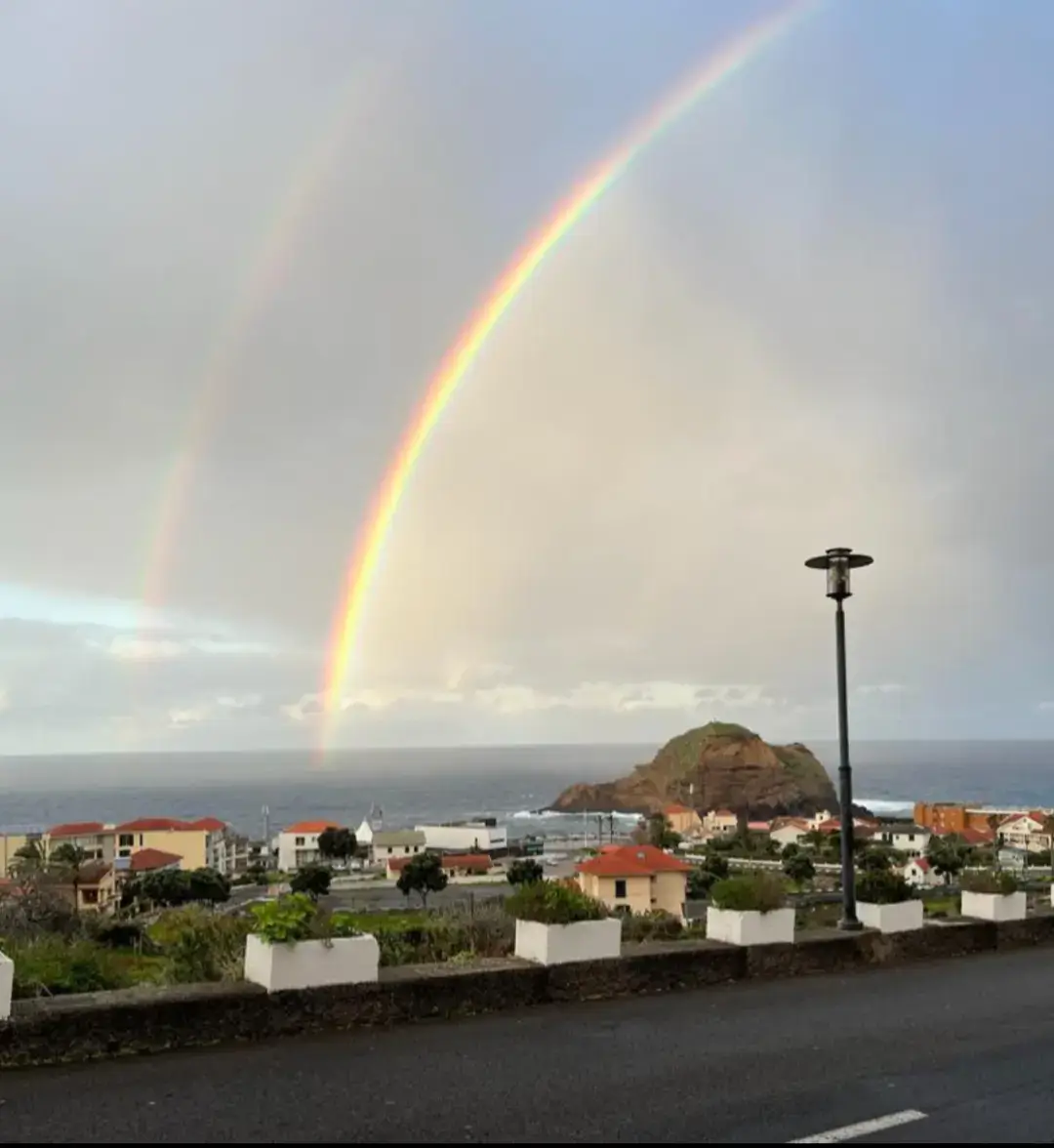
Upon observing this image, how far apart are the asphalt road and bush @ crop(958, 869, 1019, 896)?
11.2ft

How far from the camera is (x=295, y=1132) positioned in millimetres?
4309

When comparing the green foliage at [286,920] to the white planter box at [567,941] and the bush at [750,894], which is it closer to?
the white planter box at [567,941]

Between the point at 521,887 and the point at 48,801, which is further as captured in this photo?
the point at 48,801

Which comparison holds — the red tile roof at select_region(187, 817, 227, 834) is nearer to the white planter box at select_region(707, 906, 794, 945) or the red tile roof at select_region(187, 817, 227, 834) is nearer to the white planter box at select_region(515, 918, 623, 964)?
the white planter box at select_region(707, 906, 794, 945)

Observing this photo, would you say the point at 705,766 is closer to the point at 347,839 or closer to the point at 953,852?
the point at 347,839

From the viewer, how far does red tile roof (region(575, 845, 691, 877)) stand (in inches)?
1689

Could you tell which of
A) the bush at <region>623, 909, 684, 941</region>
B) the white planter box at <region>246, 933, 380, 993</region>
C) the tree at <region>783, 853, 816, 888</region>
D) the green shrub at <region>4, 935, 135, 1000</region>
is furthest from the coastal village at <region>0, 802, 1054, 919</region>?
the white planter box at <region>246, 933, 380, 993</region>

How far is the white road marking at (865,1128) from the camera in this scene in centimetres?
426

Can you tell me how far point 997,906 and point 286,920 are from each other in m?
7.24

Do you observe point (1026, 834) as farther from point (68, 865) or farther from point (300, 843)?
point (68, 865)

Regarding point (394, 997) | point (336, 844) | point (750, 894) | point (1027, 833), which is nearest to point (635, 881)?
point (750, 894)

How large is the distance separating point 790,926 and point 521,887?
92.3 inches

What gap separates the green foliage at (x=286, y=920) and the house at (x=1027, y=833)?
296 ft

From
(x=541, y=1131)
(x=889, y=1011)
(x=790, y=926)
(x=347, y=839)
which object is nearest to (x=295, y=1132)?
(x=541, y=1131)
